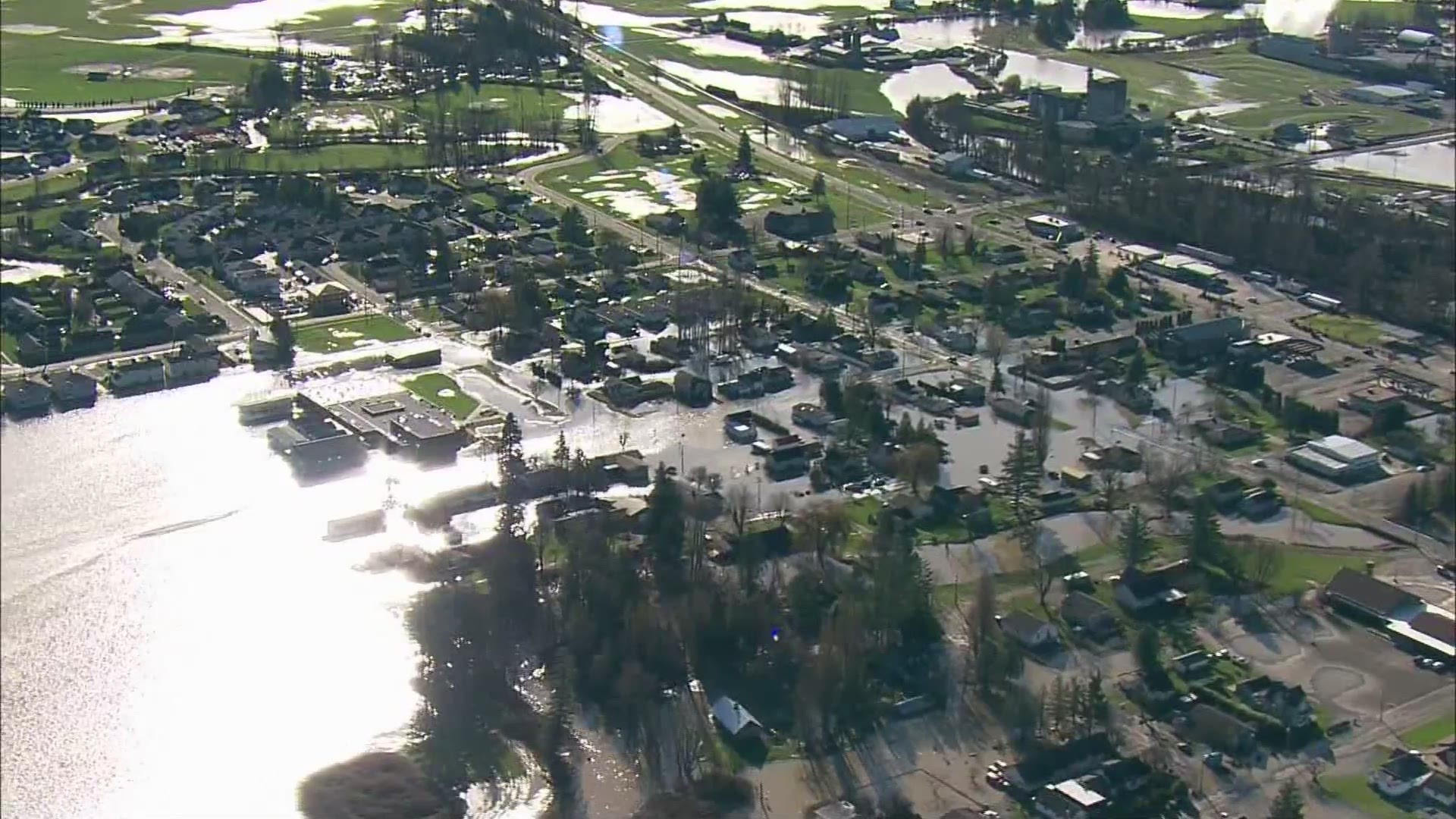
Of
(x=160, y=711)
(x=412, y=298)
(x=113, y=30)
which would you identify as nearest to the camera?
(x=160, y=711)

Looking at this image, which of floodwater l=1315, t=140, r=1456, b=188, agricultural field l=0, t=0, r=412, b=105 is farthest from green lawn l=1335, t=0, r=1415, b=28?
agricultural field l=0, t=0, r=412, b=105

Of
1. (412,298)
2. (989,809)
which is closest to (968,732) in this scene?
(989,809)

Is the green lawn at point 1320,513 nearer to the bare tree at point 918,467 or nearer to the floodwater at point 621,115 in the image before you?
the bare tree at point 918,467

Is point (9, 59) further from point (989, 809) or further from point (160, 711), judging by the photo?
point (989, 809)

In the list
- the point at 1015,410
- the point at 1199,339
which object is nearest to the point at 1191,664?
the point at 1015,410

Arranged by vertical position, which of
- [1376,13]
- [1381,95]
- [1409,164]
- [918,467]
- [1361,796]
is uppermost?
[1376,13]

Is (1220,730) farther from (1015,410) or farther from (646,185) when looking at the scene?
(646,185)

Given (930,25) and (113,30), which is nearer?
(113,30)

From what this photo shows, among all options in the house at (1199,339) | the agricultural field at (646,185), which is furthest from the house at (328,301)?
the house at (1199,339)
